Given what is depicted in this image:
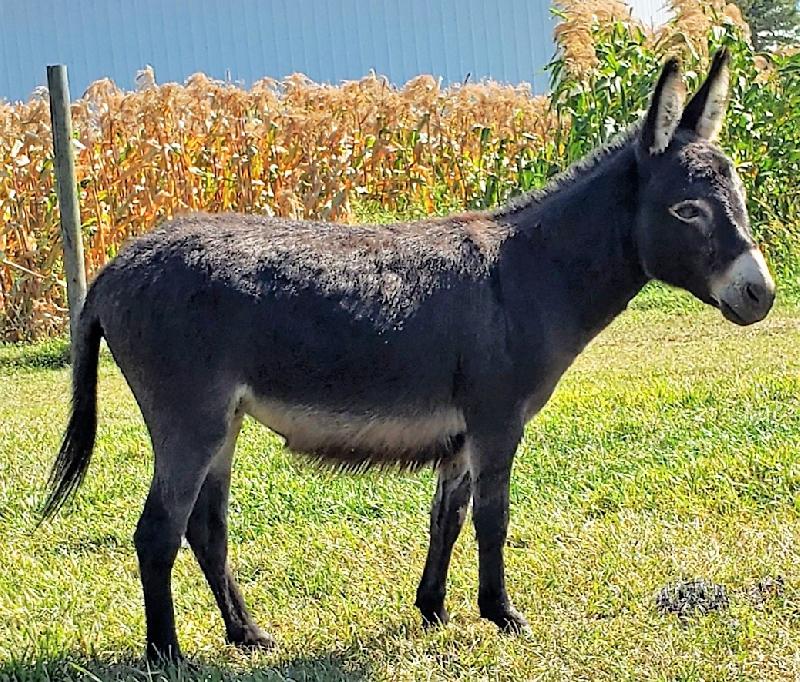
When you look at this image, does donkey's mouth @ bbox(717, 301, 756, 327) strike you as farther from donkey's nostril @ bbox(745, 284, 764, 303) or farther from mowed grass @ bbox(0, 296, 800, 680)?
mowed grass @ bbox(0, 296, 800, 680)

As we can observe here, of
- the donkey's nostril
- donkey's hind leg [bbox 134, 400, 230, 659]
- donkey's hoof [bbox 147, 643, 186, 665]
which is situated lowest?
donkey's hoof [bbox 147, 643, 186, 665]

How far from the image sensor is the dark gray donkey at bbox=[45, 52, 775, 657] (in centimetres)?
341

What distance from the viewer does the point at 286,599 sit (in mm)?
4262

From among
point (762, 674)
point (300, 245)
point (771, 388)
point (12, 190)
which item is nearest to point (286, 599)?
point (300, 245)

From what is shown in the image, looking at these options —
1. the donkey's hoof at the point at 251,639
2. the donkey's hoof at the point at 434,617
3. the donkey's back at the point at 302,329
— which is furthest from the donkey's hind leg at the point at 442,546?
the donkey's hoof at the point at 251,639

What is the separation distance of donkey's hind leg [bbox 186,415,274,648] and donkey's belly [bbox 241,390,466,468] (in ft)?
1.12

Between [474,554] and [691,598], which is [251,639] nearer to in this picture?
[474,554]

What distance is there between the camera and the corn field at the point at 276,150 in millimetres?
10695

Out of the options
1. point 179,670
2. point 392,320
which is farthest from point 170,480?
point 392,320

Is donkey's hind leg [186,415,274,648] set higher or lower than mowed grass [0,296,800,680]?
higher

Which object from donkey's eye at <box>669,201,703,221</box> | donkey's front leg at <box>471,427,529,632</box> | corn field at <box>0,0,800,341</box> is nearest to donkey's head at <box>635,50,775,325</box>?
donkey's eye at <box>669,201,703,221</box>

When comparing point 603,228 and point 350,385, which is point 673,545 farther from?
point 350,385

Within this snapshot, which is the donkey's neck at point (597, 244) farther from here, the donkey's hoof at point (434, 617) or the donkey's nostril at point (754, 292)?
the donkey's hoof at point (434, 617)

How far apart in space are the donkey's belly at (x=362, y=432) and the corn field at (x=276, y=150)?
754cm
